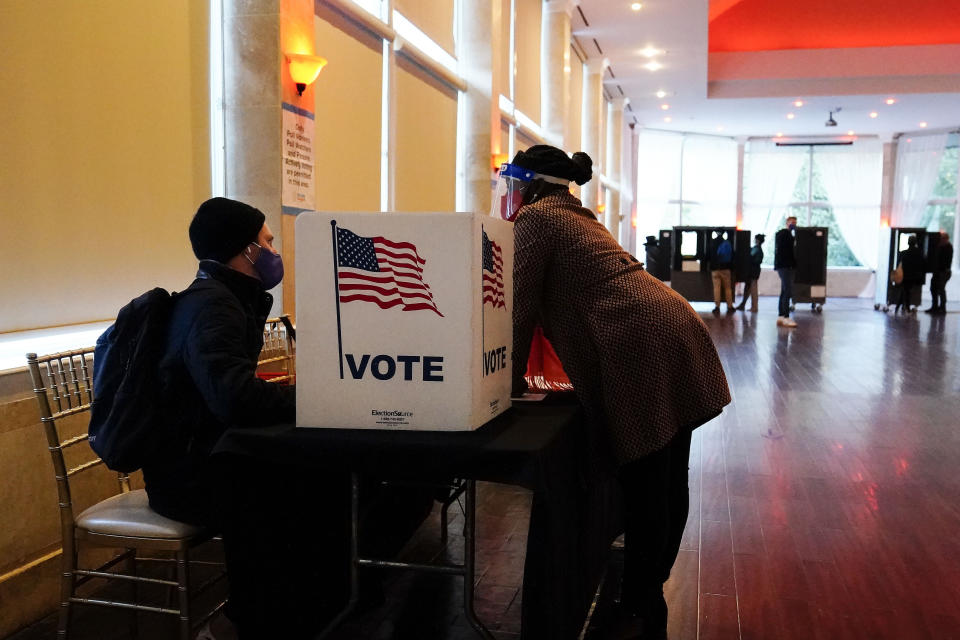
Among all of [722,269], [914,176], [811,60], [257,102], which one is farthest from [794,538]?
[914,176]

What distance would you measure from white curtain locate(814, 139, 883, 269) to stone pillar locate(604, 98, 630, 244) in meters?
7.56

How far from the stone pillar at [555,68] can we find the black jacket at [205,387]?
11.5m

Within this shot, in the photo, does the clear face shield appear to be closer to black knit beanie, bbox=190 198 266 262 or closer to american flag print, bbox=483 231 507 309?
american flag print, bbox=483 231 507 309

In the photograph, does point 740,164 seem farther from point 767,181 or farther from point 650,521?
point 650,521

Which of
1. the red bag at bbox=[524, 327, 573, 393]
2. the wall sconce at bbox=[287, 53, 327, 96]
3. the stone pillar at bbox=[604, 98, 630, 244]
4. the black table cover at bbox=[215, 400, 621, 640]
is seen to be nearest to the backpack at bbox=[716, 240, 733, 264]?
the stone pillar at bbox=[604, 98, 630, 244]

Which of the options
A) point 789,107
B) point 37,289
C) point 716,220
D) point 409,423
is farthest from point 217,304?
point 716,220

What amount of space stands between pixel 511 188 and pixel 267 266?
2.39 ft

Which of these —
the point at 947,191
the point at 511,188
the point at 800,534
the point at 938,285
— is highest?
the point at 947,191

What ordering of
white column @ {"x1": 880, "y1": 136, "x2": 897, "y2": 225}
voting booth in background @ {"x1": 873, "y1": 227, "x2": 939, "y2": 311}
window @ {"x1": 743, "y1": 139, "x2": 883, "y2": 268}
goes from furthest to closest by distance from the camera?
1. window @ {"x1": 743, "y1": 139, "x2": 883, "y2": 268}
2. white column @ {"x1": 880, "y1": 136, "x2": 897, "y2": 225}
3. voting booth in background @ {"x1": 873, "y1": 227, "x2": 939, "y2": 311}

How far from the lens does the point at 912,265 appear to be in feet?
55.7

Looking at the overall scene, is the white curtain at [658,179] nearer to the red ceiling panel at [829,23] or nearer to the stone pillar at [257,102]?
the red ceiling panel at [829,23]

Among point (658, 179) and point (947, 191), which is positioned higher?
point (658, 179)

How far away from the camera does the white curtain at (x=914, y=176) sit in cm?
2302

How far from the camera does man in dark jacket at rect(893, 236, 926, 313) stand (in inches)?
663
